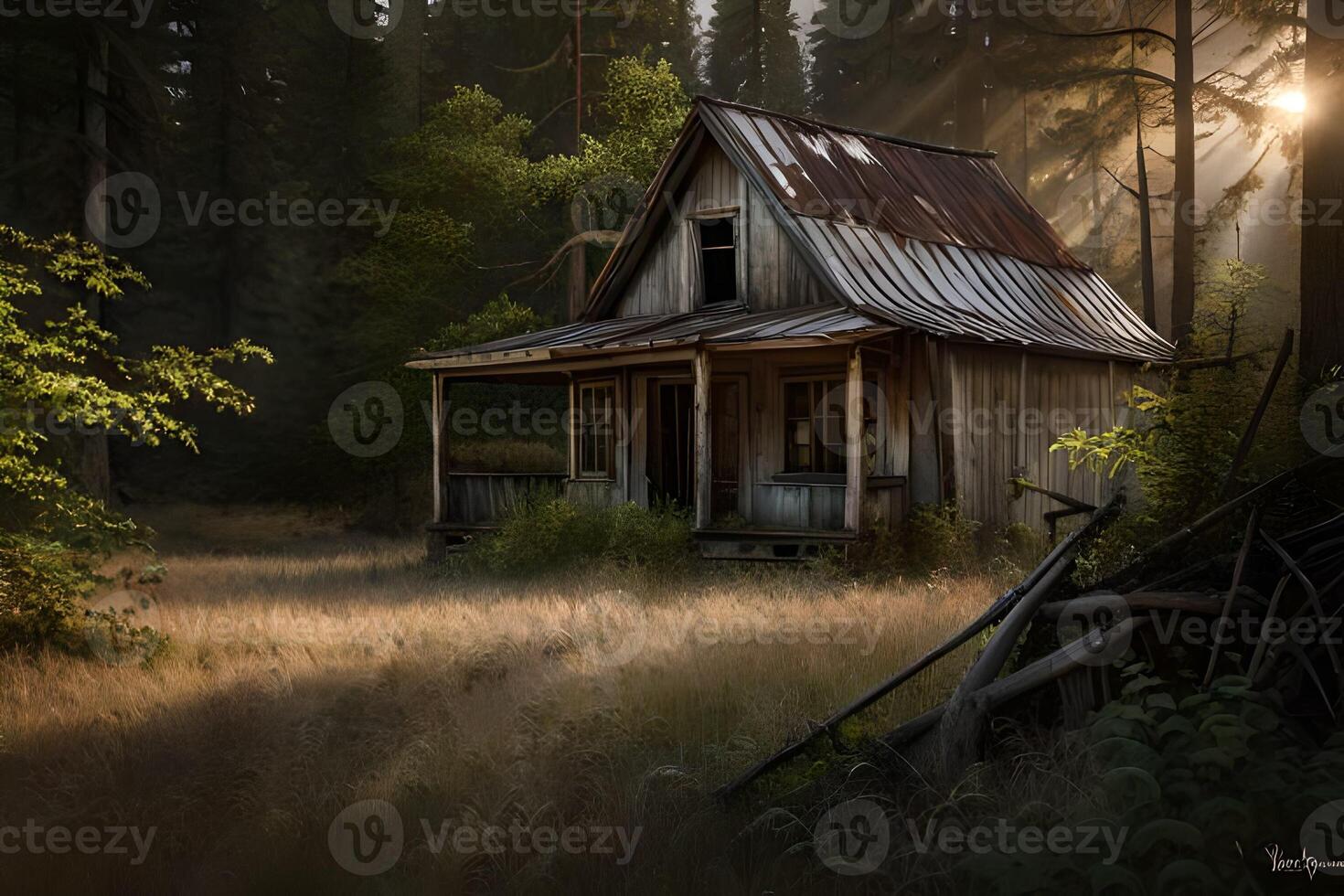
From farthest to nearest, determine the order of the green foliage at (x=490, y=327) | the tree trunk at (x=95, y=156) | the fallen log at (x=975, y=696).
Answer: the green foliage at (x=490, y=327)
the tree trunk at (x=95, y=156)
the fallen log at (x=975, y=696)

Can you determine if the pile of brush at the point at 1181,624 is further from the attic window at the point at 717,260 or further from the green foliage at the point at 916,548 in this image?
the attic window at the point at 717,260

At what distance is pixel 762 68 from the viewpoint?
125 ft

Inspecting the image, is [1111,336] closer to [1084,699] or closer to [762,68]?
[1084,699]

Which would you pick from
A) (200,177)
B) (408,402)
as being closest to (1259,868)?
(408,402)

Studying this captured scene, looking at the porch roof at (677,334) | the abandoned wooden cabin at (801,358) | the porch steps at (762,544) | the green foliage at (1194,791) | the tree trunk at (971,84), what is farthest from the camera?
the tree trunk at (971,84)

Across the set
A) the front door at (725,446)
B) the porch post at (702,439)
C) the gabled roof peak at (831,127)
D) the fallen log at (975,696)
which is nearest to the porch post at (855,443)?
the porch post at (702,439)

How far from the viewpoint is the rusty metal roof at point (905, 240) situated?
653 inches

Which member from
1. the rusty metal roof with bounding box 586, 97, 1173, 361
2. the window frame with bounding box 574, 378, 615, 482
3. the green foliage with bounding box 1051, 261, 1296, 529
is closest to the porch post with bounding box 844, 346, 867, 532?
the rusty metal roof with bounding box 586, 97, 1173, 361

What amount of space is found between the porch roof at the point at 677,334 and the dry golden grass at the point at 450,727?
3704mm

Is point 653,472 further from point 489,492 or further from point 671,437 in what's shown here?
point 489,492

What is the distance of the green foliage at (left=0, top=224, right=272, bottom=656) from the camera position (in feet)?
29.6

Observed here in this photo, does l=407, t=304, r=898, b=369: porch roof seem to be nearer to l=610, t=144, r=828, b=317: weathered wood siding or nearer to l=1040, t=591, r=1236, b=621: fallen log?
l=610, t=144, r=828, b=317: weathered wood siding

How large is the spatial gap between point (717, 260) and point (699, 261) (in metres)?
0.39

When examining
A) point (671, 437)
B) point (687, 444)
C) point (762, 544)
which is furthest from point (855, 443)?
point (671, 437)
